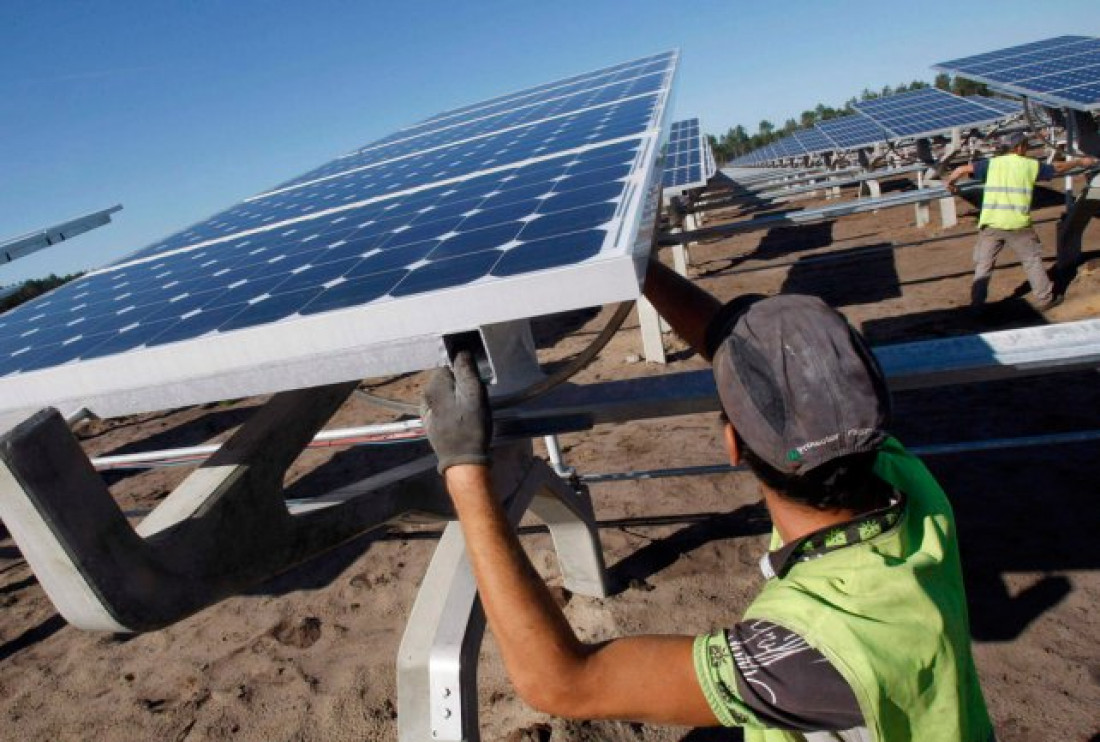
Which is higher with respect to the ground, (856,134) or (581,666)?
(581,666)

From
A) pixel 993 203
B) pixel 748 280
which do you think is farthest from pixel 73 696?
pixel 748 280

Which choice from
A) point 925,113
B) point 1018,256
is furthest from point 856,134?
point 1018,256

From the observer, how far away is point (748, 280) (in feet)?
41.0

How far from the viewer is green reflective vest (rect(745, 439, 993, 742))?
115 centimetres

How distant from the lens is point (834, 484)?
1295 millimetres

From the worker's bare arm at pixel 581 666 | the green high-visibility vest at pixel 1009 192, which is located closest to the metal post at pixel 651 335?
the green high-visibility vest at pixel 1009 192

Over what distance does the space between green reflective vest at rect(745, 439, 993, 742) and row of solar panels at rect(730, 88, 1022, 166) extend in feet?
52.5

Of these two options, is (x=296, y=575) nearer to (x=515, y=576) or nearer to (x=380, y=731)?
(x=380, y=731)

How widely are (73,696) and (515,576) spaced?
5020 millimetres

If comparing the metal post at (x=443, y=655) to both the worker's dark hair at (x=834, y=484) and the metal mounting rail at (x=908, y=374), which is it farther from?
the worker's dark hair at (x=834, y=484)

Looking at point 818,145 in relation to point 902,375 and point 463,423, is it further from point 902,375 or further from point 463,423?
point 463,423

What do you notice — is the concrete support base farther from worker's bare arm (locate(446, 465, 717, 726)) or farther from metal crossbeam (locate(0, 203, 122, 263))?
metal crossbeam (locate(0, 203, 122, 263))

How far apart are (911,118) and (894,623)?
1916 cm

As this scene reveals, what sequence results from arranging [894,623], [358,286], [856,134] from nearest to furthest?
[894,623], [358,286], [856,134]
